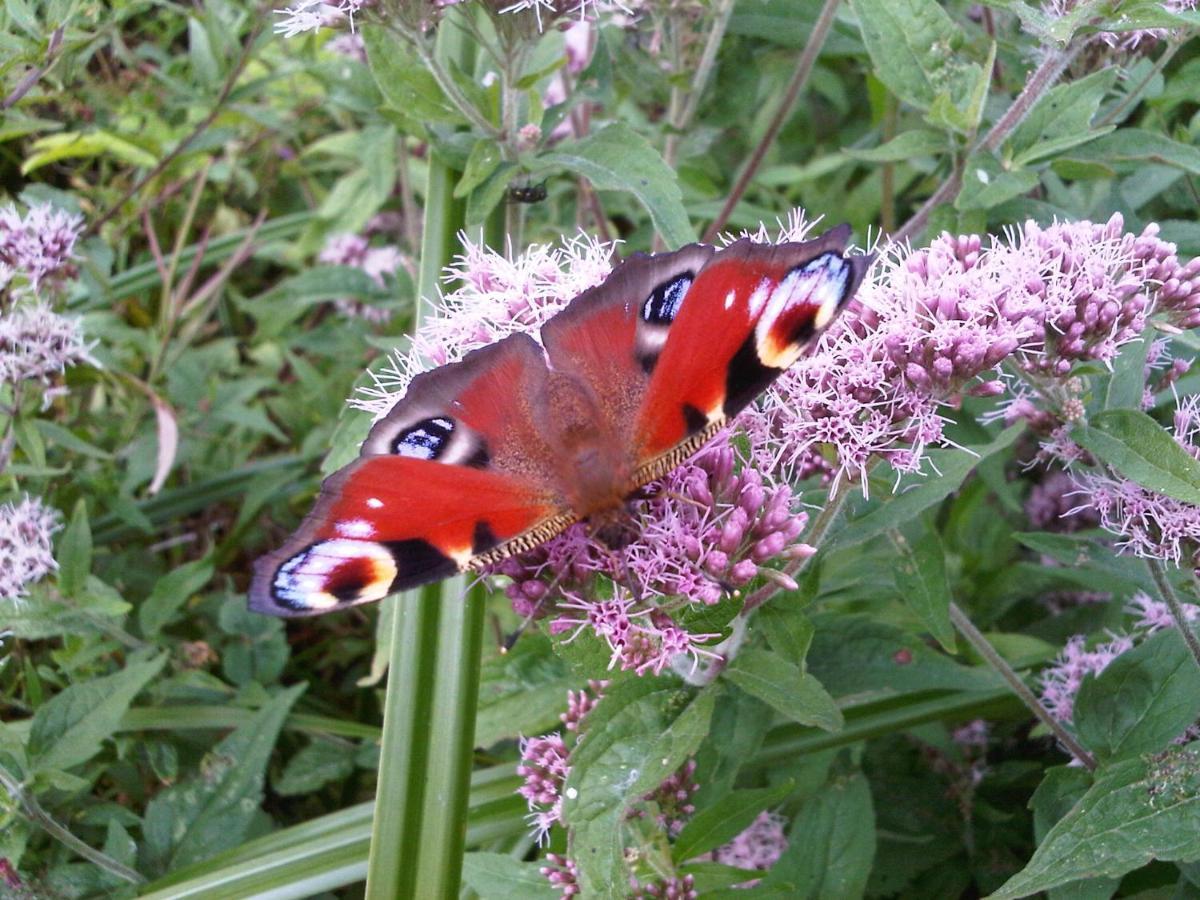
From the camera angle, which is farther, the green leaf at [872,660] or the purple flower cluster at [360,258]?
the purple flower cluster at [360,258]

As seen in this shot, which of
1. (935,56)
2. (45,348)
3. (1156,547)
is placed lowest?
(1156,547)

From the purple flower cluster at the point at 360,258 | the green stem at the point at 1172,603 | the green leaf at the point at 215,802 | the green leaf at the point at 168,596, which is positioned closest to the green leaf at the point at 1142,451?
the green stem at the point at 1172,603

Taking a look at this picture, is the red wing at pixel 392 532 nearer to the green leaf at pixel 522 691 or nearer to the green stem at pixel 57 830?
the green leaf at pixel 522 691

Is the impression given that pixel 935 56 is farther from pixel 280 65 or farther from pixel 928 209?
pixel 280 65

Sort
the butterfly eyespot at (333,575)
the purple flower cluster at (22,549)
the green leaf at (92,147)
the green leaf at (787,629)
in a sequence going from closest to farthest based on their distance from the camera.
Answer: the butterfly eyespot at (333,575), the green leaf at (787,629), the purple flower cluster at (22,549), the green leaf at (92,147)

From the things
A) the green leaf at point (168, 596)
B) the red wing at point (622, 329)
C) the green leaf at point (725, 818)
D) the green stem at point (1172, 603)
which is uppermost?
the green leaf at point (168, 596)

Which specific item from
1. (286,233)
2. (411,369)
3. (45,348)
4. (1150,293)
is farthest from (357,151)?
(1150,293)
